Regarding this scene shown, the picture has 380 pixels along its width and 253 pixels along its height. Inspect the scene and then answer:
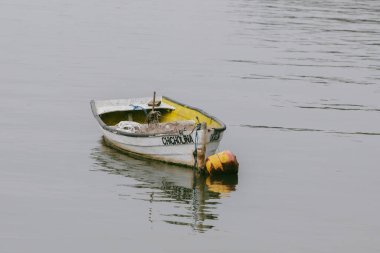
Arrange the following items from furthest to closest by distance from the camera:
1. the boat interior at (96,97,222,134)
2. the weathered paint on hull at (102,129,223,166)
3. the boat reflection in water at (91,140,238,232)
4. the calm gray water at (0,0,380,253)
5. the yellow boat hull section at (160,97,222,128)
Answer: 1. the boat interior at (96,97,222,134)
2. the yellow boat hull section at (160,97,222,128)
3. the weathered paint on hull at (102,129,223,166)
4. the boat reflection in water at (91,140,238,232)
5. the calm gray water at (0,0,380,253)

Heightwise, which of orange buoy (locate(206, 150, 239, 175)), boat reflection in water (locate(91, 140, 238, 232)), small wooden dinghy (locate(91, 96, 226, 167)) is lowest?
boat reflection in water (locate(91, 140, 238, 232))

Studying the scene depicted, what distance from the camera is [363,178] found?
28.1 meters

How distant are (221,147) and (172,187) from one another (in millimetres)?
6097

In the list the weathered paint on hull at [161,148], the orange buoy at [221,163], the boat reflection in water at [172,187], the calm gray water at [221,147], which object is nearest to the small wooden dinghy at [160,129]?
the weathered paint on hull at [161,148]

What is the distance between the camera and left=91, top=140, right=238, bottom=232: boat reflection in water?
76.7 ft

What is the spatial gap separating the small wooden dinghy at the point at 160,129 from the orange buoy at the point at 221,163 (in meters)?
0.33

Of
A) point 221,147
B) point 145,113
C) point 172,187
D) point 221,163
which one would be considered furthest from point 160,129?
point 221,147

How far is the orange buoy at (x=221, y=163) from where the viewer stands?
26.9 m

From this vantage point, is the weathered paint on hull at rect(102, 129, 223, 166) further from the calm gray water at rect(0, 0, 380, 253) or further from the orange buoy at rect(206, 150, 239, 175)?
the orange buoy at rect(206, 150, 239, 175)

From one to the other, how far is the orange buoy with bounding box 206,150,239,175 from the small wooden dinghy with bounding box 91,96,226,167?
33 cm

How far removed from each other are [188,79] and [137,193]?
2333 centimetres

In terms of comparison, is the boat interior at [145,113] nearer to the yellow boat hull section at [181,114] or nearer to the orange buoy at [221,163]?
the yellow boat hull section at [181,114]

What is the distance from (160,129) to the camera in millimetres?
29062

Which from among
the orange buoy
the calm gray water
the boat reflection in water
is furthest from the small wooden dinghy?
the calm gray water
